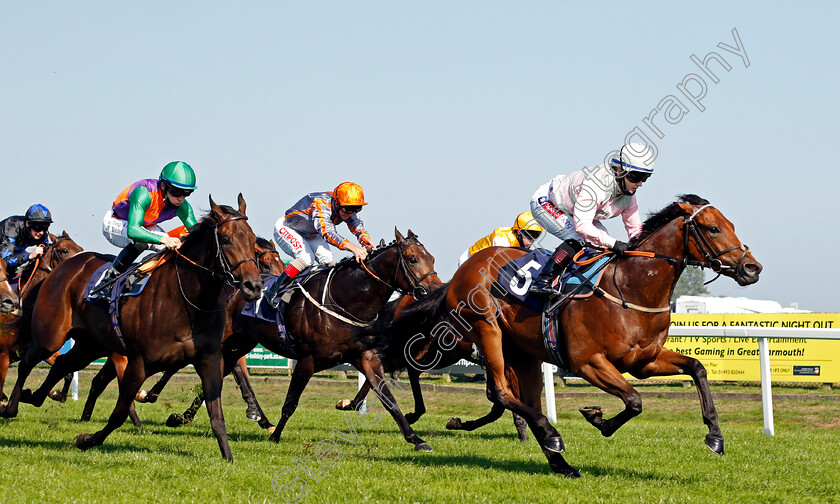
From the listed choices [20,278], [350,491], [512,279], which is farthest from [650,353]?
[20,278]

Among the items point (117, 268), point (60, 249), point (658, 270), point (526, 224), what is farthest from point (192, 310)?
point (60, 249)

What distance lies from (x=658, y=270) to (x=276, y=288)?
4.17m

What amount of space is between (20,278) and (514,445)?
610cm

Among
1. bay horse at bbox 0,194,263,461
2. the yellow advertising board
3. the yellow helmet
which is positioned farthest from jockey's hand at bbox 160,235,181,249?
the yellow advertising board

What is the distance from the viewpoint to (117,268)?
7254 mm

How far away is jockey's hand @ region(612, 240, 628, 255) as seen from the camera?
6.23 meters

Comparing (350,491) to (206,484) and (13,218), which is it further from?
(13,218)

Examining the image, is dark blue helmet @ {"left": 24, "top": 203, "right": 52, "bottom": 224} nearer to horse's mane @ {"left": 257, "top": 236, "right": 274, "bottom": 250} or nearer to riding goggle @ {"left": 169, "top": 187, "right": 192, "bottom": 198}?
horse's mane @ {"left": 257, "top": 236, "right": 274, "bottom": 250}

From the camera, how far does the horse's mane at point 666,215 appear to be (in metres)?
6.10

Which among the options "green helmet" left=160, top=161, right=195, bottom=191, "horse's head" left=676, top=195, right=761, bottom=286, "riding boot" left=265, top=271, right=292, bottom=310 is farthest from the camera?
"riding boot" left=265, top=271, right=292, bottom=310

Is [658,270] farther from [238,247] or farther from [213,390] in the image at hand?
[213,390]

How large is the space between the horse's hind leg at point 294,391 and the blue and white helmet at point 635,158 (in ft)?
11.2

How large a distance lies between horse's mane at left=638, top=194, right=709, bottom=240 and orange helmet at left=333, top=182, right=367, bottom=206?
12.1ft

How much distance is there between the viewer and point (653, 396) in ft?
48.0
